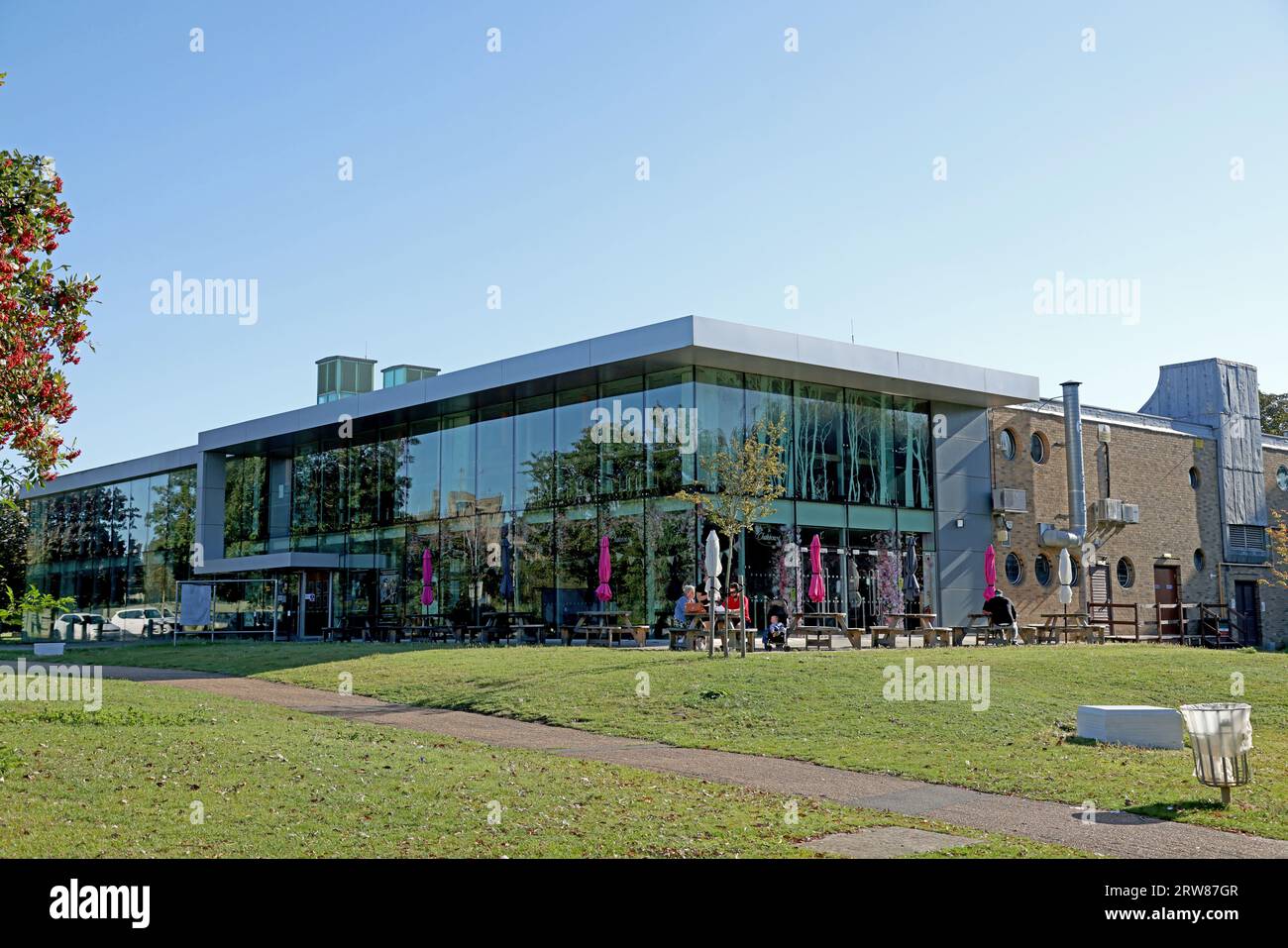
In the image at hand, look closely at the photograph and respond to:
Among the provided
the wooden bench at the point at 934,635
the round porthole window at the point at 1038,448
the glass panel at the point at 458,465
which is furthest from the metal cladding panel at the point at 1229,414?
the glass panel at the point at 458,465

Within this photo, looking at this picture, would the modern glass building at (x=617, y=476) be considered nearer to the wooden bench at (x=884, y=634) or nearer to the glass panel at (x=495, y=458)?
the glass panel at (x=495, y=458)

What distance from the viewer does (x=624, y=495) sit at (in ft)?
93.9

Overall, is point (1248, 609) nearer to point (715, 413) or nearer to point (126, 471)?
point (715, 413)

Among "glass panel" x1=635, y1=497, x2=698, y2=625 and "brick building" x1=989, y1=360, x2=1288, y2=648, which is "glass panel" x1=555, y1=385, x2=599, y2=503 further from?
"brick building" x1=989, y1=360, x2=1288, y2=648

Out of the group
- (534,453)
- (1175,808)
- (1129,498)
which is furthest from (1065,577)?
(1175,808)

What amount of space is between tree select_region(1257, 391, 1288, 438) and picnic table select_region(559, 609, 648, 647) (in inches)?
1718

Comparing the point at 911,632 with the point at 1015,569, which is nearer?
the point at 911,632

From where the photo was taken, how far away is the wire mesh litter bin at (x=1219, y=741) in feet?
32.7

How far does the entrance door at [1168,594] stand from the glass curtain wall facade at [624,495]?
9777 millimetres

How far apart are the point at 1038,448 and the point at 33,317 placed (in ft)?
100

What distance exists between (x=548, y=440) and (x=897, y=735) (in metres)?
18.1

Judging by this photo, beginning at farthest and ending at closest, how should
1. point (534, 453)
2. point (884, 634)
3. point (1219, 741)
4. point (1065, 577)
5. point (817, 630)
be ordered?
point (534, 453)
point (1065, 577)
point (884, 634)
point (817, 630)
point (1219, 741)

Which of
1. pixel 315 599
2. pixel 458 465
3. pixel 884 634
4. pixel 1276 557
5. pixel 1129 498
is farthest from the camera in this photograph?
pixel 1276 557
